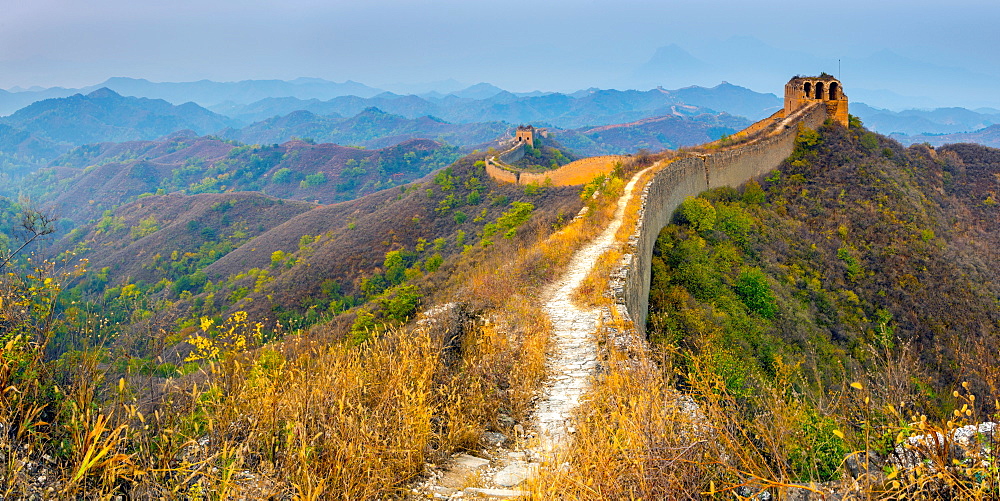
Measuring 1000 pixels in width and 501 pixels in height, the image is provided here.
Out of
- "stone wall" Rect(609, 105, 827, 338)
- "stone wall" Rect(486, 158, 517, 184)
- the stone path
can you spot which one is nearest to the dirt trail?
the stone path

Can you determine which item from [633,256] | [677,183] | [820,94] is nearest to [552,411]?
[633,256]

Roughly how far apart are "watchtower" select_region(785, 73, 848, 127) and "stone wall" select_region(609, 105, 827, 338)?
74cm

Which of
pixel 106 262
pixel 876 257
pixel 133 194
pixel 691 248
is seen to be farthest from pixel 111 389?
pixel 133 194

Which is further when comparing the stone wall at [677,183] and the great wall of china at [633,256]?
the stone wall at [677,183]

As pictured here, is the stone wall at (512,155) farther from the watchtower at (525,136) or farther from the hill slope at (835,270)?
the hill slope at (835,270)

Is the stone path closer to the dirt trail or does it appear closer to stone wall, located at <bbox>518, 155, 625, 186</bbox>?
the dirt trail

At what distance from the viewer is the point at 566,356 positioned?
632 centimetres

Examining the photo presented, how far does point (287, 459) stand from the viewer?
302cm

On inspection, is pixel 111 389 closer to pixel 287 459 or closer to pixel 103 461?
pixel 103 461

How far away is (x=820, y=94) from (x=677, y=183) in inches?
765

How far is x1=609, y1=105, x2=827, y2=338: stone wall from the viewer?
8.81m

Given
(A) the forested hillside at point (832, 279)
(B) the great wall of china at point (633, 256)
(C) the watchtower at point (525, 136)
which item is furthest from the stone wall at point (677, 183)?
(C) the watchtower at point (525, 136)

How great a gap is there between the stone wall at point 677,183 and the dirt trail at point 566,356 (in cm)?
65

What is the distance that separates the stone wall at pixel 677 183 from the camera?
28.9ft
